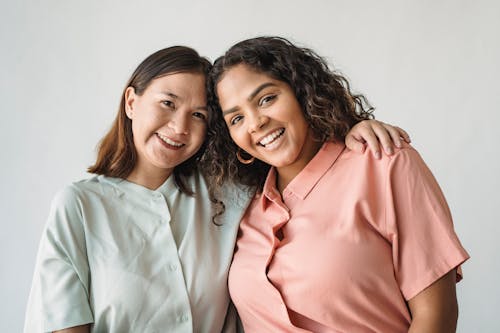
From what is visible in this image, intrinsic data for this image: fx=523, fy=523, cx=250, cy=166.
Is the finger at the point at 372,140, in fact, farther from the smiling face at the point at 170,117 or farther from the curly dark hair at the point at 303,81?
the smiling face at the point at 170,117

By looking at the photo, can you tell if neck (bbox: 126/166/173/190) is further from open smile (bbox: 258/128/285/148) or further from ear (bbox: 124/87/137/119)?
open smile (bbox: 258/128/285/148)

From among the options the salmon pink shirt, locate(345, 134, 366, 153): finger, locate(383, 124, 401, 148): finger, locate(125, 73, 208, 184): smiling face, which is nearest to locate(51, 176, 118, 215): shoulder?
locate(125, 73, 208, 184): smiling face

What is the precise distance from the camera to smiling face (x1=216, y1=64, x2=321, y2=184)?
4.40 feet

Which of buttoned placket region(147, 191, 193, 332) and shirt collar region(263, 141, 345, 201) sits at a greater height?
shirt collar region(263, 141, 345, 201)

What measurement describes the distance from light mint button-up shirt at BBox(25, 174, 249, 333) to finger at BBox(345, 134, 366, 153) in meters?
0.40

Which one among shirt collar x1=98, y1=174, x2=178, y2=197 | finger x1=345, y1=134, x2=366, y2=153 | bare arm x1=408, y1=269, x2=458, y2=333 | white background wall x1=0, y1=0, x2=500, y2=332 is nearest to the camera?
bare arm x1=408, y1=269, x2=458, y2=333

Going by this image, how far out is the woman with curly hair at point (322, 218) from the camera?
3.84ft

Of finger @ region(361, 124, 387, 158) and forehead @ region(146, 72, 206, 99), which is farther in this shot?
forehead @ region(146, 72, 206, 99)

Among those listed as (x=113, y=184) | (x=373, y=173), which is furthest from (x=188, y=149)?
(x=373, y=173)

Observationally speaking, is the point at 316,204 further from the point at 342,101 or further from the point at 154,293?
the point at 154,293

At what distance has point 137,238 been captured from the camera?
4.68 feet

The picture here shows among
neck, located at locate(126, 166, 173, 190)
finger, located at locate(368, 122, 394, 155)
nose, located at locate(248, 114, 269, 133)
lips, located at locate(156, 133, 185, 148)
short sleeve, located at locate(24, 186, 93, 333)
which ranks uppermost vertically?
finger, located at locate(368, 122, 394, 155)

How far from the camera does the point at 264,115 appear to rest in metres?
1.34

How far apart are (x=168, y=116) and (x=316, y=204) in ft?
1.57
